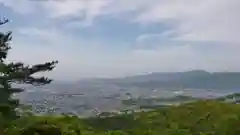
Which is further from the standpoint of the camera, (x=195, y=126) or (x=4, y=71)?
(x=195, y=126)

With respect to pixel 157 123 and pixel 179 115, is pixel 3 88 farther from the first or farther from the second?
pixel 179 115

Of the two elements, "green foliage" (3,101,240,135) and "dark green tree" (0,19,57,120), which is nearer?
"dark green tree" (0,19,57,120)

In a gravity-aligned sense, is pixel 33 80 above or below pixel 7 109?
above

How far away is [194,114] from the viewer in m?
86.8

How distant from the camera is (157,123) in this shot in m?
76.4

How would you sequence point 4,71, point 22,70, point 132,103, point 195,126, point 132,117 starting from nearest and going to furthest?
point 4,71
point 22,70
point 195,126
point 132,117
point 132,103

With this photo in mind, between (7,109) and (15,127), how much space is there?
1848mm

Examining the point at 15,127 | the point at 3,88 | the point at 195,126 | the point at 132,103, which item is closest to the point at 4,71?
the point at 3,88

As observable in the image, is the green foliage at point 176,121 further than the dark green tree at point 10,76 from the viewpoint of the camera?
Yes

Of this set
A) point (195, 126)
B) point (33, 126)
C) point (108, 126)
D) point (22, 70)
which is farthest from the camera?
point (108, 126)

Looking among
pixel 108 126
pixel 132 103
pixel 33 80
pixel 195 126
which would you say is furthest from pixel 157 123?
pixel 132 103

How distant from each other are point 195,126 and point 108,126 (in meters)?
19.9

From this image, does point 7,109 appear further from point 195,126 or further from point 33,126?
point 195,126

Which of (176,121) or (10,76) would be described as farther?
(176,121)
